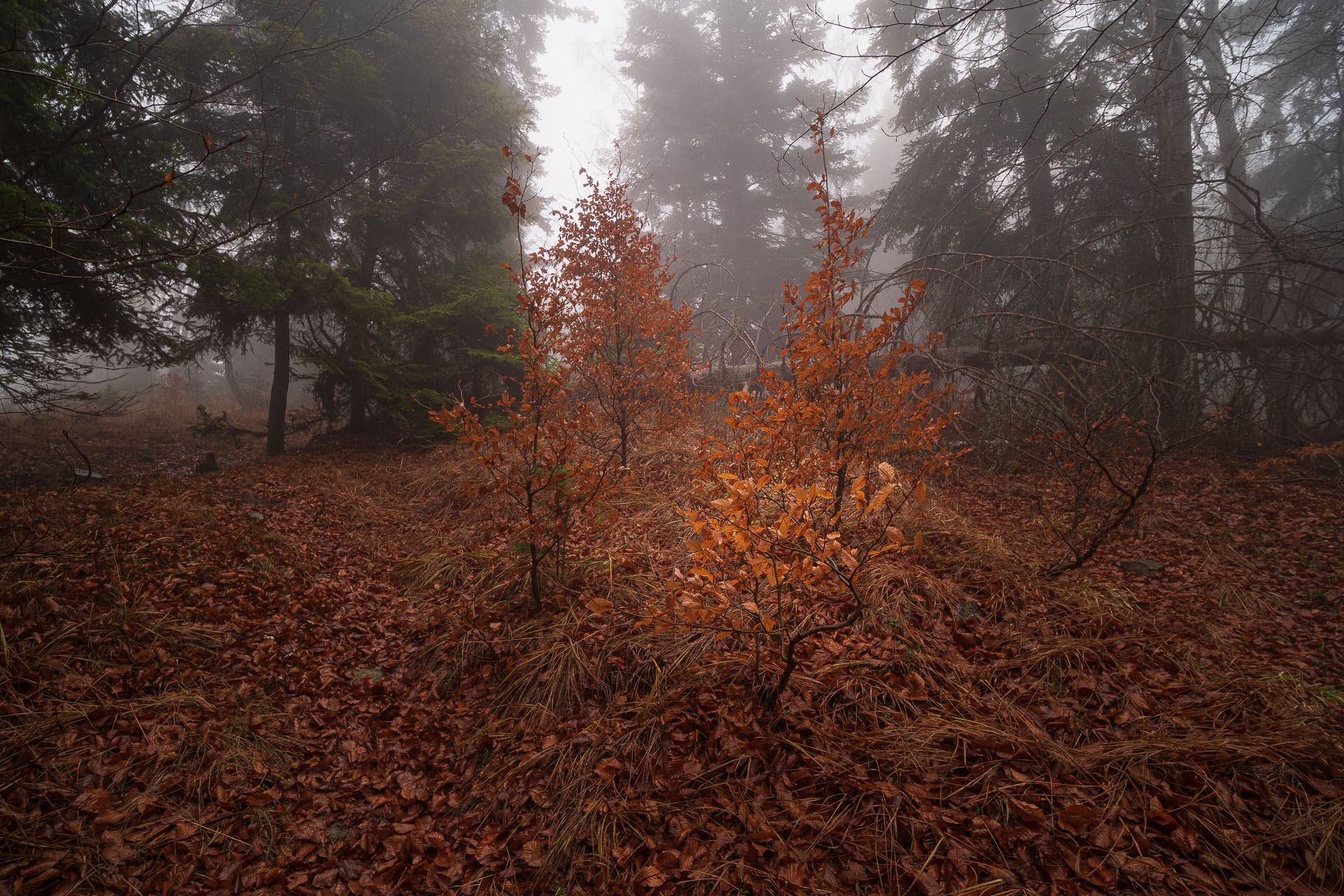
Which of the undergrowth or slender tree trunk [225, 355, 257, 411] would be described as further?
slender tree trunk [225, 355, 257, 411]

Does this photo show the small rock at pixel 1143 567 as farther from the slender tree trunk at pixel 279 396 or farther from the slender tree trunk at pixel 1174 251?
the slender tree trunk at pixel 279 396

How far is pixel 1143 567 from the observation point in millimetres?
3619

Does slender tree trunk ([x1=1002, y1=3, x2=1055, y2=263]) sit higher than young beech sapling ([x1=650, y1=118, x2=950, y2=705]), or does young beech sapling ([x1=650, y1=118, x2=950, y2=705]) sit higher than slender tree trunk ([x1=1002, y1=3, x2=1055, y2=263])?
slender tree trunk ([x1=1002, y1=3, x2=1055, y2=263])

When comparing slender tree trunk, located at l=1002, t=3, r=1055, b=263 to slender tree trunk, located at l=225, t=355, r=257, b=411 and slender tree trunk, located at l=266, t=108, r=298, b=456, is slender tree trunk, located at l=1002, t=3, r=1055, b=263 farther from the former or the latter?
slender tree trunk, located at l=225, t=355, r=257, b=411

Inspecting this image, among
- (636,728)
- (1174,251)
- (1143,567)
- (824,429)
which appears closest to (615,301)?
(824,429)

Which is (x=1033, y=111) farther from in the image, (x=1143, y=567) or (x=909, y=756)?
(x=909, y=756)

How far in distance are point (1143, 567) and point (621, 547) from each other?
12.0 ft

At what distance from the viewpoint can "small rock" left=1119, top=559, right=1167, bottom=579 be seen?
3574mm

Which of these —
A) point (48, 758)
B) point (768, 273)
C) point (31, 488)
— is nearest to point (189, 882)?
point (48, 758)

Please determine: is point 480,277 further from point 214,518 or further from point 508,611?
point 508,611

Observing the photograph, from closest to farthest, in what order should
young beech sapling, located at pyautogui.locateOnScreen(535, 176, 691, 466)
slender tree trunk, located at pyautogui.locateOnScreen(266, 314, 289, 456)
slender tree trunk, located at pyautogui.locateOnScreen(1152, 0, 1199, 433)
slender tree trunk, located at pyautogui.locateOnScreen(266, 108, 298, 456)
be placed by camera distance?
young beech sapling, located at pyautogui.locateOnScreen(535, 176, 691, 466)
slender tree trunk, located at pyautogui.locateOnScreen(1152, 0, 1199, 433)
slender tree trunk, located at pyautogui.locateOnScreen(266, 108, 298, 456)
slender tree trunk, located at pyautogui.locateOnScreen(266, 314, 289, 456)

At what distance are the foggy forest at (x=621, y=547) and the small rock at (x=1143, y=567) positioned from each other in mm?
60

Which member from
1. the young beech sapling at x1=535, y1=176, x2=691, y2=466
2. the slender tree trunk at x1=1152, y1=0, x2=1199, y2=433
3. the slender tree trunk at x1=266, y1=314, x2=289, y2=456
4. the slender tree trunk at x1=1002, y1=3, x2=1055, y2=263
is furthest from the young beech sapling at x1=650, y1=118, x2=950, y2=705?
the slender tree trunk at x1=266, y1=314, x2=289, y2=456

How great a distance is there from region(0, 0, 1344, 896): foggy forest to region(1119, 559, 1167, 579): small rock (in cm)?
6
